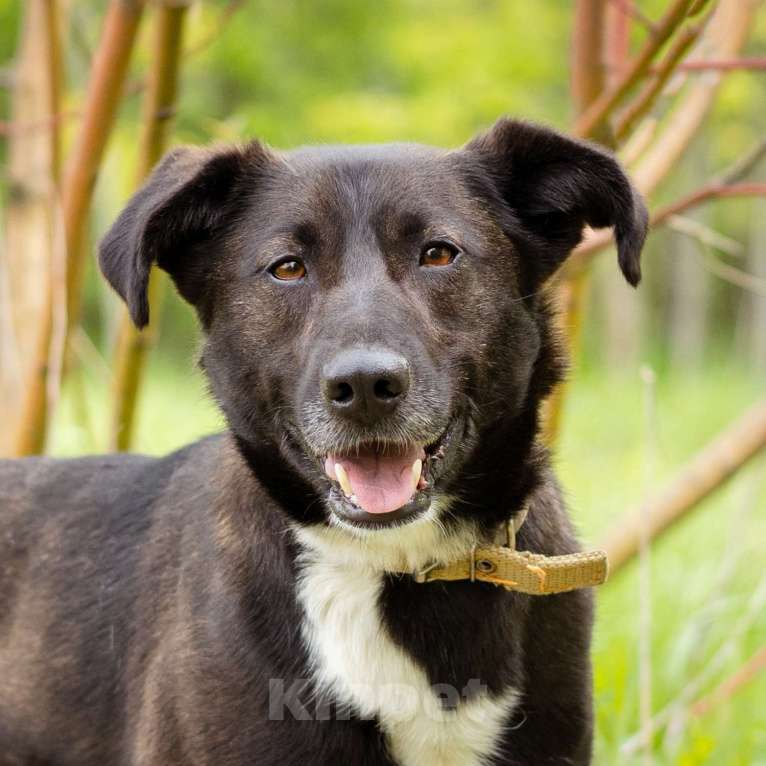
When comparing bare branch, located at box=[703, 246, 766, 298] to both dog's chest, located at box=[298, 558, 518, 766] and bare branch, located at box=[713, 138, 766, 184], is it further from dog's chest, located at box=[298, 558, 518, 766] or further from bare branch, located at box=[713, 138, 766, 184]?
dog's chest, located at box=[298, 558, 518, 766]

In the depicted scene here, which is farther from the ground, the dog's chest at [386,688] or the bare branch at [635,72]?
the bare branch at [635,72]

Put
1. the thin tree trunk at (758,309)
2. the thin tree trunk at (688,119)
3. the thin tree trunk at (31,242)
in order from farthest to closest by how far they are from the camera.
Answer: the thin tree trunk at (758,309) → the thin tree trunk at (31,242) → the thin tree trunk at (688,119)

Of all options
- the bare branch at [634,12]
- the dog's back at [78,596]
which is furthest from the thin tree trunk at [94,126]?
the bare branch at [634,12]

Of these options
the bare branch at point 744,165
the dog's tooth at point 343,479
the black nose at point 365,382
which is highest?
the bare branch at point 744,165

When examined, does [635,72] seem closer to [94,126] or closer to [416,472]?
[416,472]

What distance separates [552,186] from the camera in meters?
3.12

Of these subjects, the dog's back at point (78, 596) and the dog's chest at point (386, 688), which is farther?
the dog's back at point (78, 596)

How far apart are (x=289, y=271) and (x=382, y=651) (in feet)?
2.94

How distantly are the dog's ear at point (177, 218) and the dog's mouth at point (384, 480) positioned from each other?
572mm

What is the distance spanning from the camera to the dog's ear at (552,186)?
2.98m

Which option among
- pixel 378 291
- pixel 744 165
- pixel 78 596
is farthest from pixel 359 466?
pixel 744 165

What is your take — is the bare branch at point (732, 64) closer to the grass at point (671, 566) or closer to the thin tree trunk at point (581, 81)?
the thin tree trunk at point (581, 81)

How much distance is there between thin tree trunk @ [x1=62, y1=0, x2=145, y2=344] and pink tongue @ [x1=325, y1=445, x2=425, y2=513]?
1.75 meters

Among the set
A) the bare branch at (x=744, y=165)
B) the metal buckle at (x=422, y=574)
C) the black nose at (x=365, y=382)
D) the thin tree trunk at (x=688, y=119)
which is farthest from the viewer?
the thin tree trunk at (x=688, y=119)
